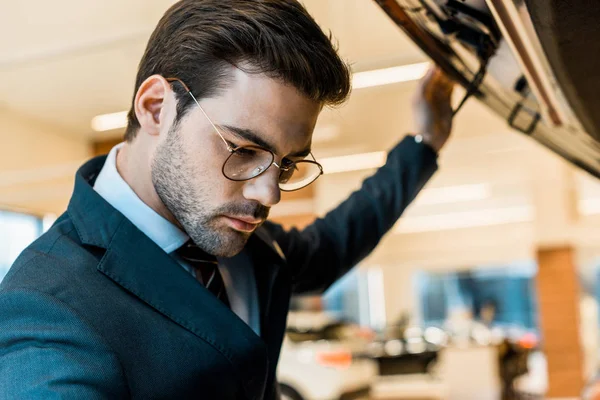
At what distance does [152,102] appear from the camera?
107 centimetres

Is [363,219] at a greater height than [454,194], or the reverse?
[363,219]

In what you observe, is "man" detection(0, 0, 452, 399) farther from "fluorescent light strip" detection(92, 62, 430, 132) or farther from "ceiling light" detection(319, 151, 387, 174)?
"ceiling light" detection(319, 151, 387, 174)

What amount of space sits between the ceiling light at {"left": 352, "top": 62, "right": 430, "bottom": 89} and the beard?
4.24 metres

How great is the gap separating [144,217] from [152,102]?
179 mm

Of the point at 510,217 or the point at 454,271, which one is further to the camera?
the point at 454,271

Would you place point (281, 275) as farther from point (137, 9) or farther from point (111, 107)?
point (111, 107)

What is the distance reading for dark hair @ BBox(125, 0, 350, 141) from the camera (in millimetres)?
992

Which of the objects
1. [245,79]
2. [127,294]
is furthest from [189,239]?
[245,79]

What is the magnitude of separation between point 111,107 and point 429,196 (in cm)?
578

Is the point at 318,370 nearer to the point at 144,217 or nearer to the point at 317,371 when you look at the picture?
the point at 317,371

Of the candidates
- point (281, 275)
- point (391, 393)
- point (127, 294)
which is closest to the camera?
point (127, 294)

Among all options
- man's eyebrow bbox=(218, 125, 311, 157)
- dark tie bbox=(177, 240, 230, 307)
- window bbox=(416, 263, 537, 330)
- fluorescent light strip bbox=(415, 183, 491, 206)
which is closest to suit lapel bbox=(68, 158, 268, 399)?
dark tie bbox=(177, 240, 230, 307)

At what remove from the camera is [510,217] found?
45.2ft

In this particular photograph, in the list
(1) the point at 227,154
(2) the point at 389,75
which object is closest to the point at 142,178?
(1) the point at 227,154
